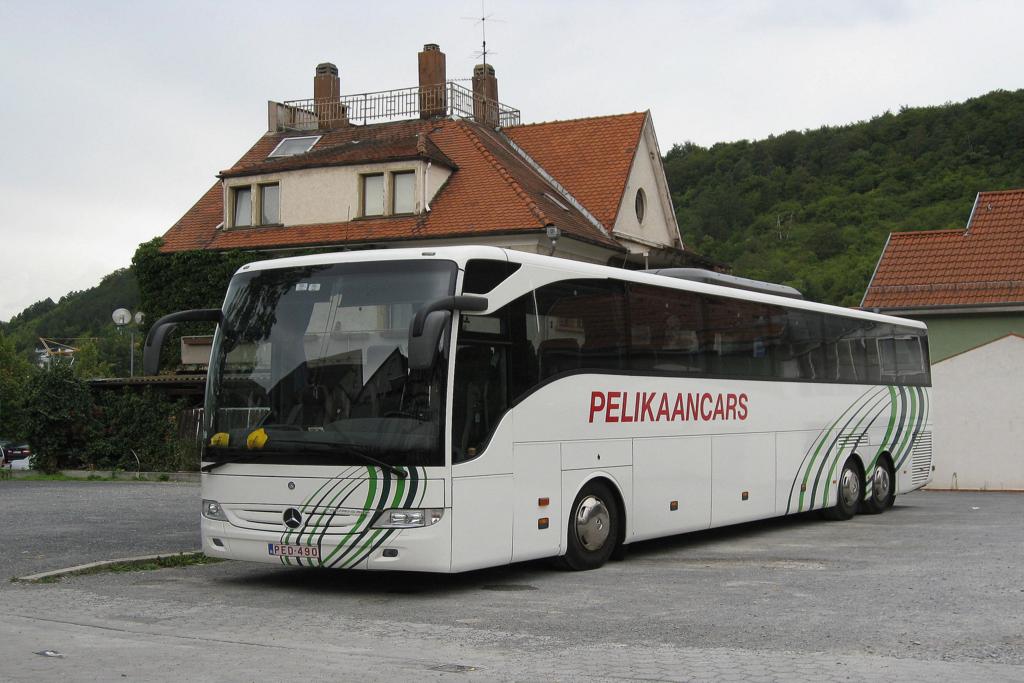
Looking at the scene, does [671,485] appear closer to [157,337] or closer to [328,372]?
[328,372]

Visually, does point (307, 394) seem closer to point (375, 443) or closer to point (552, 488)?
point (375, 443)

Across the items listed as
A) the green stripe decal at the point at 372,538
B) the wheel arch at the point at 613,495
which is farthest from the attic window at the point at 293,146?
the green stripe decal at the point at 372,538

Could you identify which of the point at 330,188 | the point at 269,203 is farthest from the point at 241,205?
the point at 330,188

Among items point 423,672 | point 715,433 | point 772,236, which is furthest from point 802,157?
point 423,672

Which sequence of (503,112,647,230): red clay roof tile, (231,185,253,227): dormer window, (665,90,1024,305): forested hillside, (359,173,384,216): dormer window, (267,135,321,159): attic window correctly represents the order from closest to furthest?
(359,173,384,216): dormer window < (503,112,647,230): red clay roof tile < (231,185,253,227): dormer window < (267,135,321,159): attic window < (665,90,1024,305): forested hillside

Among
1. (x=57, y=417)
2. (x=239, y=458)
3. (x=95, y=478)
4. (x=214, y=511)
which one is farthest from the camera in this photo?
(x=57, y=417)

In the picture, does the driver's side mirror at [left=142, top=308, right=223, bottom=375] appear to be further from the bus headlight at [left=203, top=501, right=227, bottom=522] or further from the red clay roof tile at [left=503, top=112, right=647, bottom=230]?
the red clay roof tile at [left=503, top=112, right=647, bottom=230]

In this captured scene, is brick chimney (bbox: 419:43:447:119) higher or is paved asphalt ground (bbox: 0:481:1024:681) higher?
brick chimney (bbox: 419:43:447:119)

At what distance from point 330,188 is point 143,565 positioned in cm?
2742

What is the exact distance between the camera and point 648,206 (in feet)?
142

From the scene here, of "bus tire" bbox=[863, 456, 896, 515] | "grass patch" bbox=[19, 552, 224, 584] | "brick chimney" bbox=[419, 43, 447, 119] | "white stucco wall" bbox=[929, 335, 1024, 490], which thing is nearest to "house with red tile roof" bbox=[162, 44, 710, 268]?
"brick chimney" bbox=[419, 43, 447, 119]

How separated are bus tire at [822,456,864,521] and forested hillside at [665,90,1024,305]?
2233cm

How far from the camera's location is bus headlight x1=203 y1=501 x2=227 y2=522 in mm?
11398

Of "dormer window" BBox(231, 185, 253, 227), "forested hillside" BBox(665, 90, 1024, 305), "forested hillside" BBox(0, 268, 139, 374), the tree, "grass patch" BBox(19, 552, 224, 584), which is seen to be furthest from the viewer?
"forested hillside" BBox(0, 268, 139, 374)
